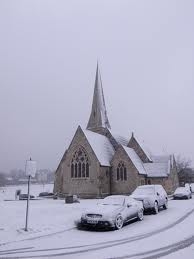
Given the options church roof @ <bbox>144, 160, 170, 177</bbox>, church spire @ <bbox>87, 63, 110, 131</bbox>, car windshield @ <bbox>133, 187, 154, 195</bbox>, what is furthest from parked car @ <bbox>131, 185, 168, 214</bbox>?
church spire @ <bbox>87, 63, 110, 131</bbox>

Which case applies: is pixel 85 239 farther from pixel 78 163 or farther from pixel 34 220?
pixel 78 163

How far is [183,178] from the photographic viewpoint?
71250mm

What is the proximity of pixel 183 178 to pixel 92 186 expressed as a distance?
112 ft

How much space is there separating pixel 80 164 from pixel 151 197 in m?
22.7

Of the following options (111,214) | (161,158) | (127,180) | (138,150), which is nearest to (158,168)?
(161,158)

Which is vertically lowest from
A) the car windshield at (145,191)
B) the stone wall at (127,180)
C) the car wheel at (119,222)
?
the car wheel at (119,222)

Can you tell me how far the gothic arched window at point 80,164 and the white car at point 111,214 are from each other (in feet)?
84.8

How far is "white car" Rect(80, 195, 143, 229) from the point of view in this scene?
596 inches

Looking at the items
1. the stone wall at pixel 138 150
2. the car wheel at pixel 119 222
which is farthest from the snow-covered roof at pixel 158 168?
the car wheel at pixel 119 222

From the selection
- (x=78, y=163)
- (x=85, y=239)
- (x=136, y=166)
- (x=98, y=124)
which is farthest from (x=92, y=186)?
(x=85, y=239)

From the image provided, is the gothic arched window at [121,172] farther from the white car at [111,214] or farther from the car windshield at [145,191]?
the white car at [111,214]

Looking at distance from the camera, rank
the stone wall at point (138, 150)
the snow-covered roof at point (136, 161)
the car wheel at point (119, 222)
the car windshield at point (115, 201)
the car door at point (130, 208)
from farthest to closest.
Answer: the stone wall at point (138, 150) → the snow-covered roof at point (136, 161) → the car windshield at point (115, 201) → the car door at point (130, 208) → the car wheel at point (119, 222)

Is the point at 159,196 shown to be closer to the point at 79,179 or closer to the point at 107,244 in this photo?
the point at 107,244

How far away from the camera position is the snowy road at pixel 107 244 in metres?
9.67
